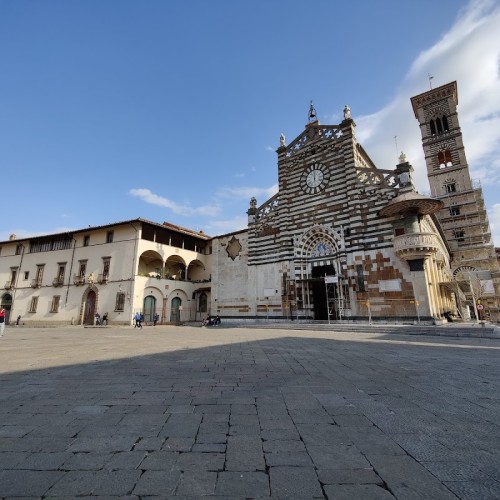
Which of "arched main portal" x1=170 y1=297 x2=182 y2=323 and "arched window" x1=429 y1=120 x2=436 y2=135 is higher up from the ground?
"arched window" x1=429 y1=120 x2=436 y2=135

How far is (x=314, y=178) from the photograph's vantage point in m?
23.0

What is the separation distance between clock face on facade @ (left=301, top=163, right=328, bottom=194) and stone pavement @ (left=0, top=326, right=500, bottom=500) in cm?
1877

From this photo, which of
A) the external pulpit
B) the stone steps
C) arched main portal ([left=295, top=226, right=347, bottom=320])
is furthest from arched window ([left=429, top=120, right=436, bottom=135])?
the stone steps

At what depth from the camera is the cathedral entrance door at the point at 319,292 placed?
21.2 meters

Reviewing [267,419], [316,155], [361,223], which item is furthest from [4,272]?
[267,419]

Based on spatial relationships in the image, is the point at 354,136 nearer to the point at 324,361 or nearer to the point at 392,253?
the point at 392,253

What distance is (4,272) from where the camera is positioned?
3134cm

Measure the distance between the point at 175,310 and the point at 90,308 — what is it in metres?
7.70

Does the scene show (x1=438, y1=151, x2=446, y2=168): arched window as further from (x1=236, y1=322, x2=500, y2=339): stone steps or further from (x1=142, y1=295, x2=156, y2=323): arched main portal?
(x1=142, y1=295, x2=156, y2=323): arched main portal

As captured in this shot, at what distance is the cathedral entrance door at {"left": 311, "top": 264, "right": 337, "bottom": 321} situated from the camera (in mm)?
21250

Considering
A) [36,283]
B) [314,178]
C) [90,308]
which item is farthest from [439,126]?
[36,283]

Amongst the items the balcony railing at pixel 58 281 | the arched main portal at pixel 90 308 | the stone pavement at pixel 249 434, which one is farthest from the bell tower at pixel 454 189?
the balcony railing at pixel 58 281

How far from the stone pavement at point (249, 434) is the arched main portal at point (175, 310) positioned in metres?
23.0

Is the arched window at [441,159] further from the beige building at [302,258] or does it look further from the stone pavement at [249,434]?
the stone pavement at [249,434]
